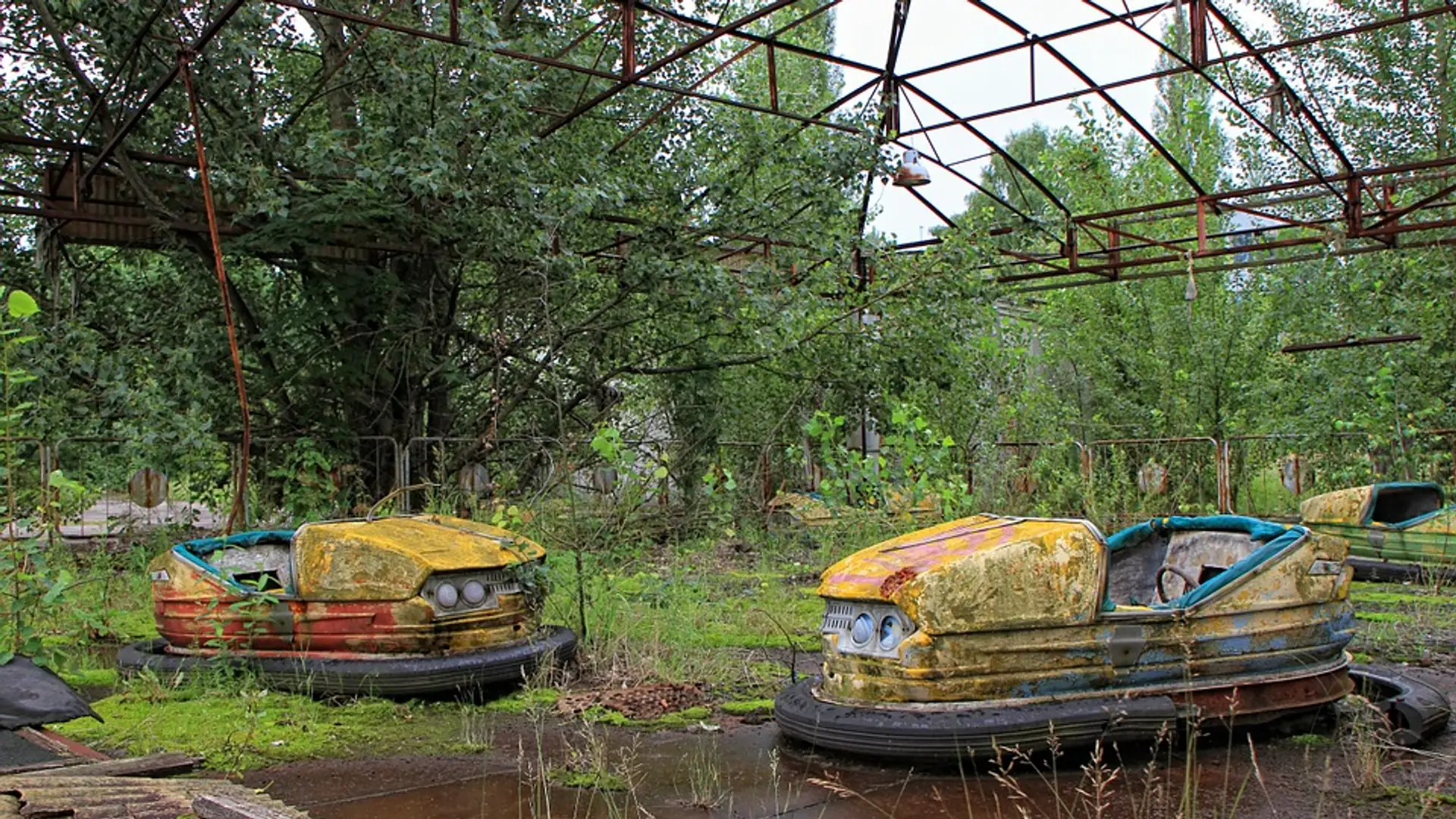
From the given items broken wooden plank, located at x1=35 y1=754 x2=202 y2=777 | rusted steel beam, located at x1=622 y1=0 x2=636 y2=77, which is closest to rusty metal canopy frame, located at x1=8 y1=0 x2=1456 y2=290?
rusted steel beam, located at x1=622 y1=0 x2=636 y2=77

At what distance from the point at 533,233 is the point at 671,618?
109 inches

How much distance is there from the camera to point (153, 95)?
6250 mm

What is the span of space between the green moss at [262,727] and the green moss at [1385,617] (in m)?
4.30

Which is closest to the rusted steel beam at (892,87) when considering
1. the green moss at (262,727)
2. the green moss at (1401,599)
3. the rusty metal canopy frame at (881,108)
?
the rusty metal canopy frame at (881,108)

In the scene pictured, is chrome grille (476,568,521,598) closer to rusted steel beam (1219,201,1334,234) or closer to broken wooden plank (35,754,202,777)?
broken wooden plank (35,754,202,777)

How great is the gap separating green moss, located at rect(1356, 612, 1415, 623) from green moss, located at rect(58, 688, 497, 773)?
4.30 m

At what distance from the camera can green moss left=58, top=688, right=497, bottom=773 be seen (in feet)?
11.7

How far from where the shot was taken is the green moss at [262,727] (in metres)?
3.56

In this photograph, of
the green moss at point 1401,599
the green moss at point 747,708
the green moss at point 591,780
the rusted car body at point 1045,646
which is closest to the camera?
the green moss at point 591,780

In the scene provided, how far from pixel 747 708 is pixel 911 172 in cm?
584

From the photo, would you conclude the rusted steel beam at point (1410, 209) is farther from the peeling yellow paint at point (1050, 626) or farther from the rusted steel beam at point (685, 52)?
the peeling yellow paint at point (1050, 626)

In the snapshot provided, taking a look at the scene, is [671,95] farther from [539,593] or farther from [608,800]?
[608,800]

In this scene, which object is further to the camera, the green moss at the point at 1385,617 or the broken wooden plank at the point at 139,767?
the green moss at the point at 1385,617

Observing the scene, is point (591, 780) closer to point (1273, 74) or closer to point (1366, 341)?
point (1273, 74)
